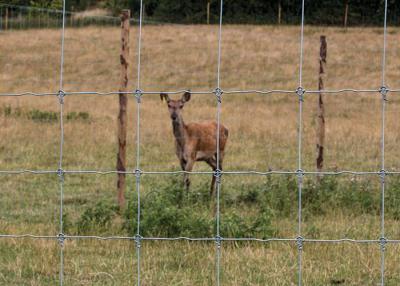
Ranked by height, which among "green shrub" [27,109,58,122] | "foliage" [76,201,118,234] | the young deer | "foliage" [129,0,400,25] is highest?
"foliage" [129,0,400,25]

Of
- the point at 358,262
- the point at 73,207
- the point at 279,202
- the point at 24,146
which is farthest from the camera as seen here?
the point at 24,146

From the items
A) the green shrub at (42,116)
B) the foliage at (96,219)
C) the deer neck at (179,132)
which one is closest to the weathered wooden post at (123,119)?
the foliage at (96,219)

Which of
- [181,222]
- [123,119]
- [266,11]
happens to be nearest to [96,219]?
[181,222]

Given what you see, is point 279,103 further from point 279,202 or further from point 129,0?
point 279,202

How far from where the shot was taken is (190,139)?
13625 mm

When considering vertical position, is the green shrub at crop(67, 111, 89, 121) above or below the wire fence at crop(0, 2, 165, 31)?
below

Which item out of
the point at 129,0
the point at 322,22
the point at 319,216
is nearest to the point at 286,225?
the point at 319,216

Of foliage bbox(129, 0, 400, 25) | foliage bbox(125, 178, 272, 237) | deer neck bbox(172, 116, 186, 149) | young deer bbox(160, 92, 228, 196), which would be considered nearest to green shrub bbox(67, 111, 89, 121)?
young deer bbox(160, 92, 228, 196)

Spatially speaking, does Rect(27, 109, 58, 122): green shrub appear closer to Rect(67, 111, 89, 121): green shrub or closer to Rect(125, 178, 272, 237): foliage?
Rect(67, 111, 89, 121): green shrub

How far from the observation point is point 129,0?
26.4m

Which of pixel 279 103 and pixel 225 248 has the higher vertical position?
pixel 279 103

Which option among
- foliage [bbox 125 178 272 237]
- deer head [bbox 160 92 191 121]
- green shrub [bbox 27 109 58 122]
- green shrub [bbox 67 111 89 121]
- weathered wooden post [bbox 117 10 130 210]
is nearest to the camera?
foliage [bbox 125 178 272 237]

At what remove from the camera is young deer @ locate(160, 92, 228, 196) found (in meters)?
13.4

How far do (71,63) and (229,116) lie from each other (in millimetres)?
15173
